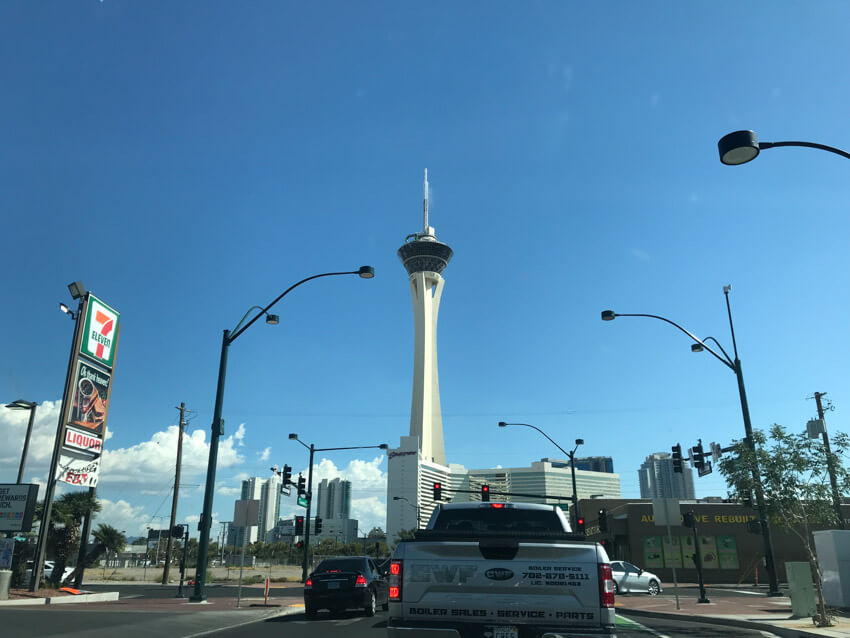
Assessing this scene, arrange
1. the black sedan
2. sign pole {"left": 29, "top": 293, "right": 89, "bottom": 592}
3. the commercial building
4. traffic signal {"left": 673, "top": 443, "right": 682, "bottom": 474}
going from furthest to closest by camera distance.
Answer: the commercial building, traffic signal {"left": 673, "top": 443, "right": 682, "bottom": 474}, sign pole {"left": 29, "top": 293, "right": 89, "bottom": 592}, the black sedan

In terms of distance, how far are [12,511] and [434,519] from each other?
19.7 m

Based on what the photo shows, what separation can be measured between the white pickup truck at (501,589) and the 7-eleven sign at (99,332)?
22474mm

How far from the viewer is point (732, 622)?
15.8m

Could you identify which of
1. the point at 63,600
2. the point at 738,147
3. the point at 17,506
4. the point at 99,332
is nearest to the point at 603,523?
the point at 738,147

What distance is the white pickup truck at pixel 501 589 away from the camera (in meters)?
6.14

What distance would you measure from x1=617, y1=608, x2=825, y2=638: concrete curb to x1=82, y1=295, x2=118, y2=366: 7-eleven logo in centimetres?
2128

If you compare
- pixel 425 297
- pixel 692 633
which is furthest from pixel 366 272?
pixel 425 297

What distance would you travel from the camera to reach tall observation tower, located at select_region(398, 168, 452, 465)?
582 ft

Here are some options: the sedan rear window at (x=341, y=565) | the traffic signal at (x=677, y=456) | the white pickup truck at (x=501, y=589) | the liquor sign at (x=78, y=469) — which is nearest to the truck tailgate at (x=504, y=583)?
the white pickup truck at (x=501, y=589)

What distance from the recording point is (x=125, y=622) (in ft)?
44.1

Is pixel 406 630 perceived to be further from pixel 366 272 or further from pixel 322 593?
pixel 366 272

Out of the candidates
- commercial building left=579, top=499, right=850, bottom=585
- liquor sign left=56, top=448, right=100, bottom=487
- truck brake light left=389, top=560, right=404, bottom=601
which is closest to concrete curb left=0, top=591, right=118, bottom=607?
liquor sign left=56, top=448, right=100, bottom=487

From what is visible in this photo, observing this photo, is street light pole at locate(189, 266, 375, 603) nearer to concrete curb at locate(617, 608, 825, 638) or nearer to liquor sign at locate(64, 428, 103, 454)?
liquor sign at locate(64, 428, 103, 454)

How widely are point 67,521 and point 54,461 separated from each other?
10.1 ft
